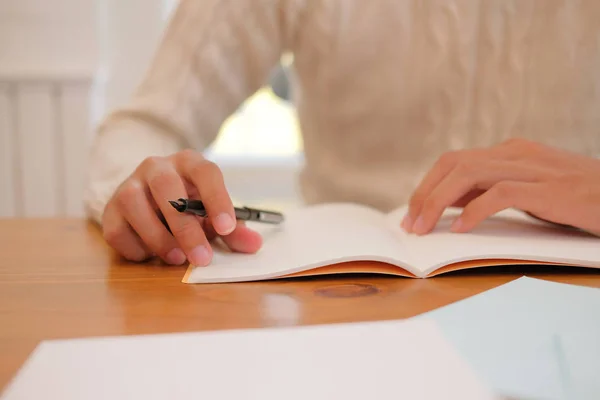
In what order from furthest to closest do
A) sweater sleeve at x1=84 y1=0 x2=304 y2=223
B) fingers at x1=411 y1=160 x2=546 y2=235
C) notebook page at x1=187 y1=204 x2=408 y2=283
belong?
sweater sleeve at x1=84 y1=0 x2=304 y2=223 < fingers at x1=411 y1=160 x2=546 y2=235 < notebook page at x1=187 y1=204 x2=408 y2=283

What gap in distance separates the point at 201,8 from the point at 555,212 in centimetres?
62

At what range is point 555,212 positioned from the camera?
0.55 meters

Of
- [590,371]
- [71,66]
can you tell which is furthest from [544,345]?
[71,66]

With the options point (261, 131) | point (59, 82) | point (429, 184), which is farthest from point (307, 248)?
point (261, 131)

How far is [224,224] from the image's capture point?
489mm

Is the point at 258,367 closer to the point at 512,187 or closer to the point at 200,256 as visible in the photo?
the point at 200,256

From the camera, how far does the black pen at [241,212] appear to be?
1.59 ft

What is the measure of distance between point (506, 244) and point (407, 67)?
1.72 ft

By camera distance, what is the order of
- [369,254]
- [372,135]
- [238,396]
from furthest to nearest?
[372,135]
[369,254]
[238,396]

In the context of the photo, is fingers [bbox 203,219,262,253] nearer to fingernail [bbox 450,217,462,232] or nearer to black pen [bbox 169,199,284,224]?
black pen [bbox 169,199,284,224]

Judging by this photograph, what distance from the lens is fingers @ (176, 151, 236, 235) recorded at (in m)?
0.49

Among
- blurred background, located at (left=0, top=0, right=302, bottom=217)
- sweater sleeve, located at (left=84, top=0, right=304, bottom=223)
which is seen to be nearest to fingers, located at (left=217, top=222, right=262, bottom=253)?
sweater sleeve, located at (left=84, top=0, right=304, bottom=223)

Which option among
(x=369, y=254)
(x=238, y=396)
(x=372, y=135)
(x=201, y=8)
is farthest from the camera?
(x=372, y=135)

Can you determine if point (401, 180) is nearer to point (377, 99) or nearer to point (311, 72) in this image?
point (377, 99)
